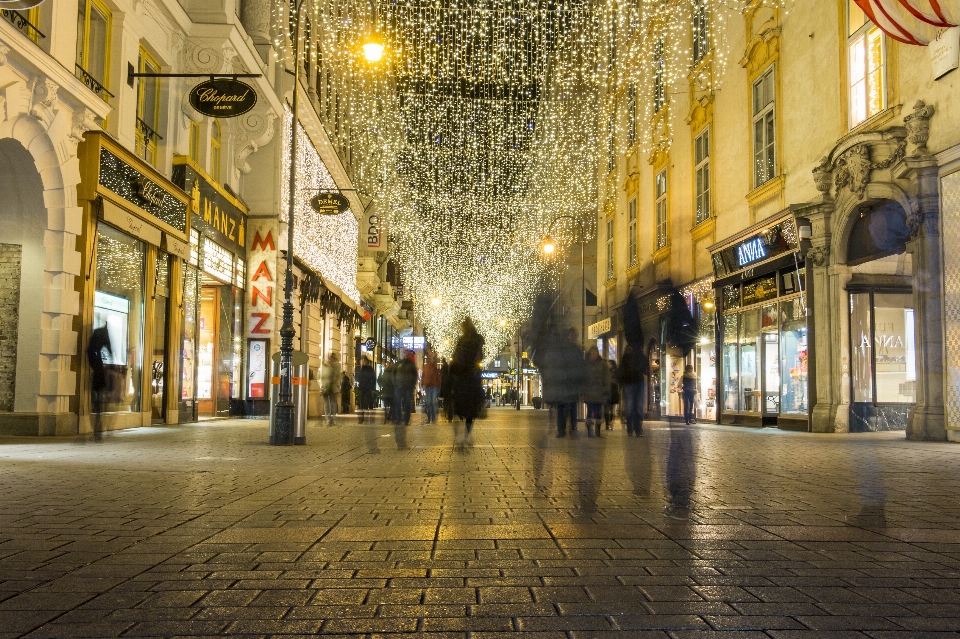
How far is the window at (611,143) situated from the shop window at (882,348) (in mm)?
20291

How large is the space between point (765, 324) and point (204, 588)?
20.0m

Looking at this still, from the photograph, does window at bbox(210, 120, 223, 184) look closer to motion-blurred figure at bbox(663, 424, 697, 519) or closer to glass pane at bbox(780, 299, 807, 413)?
glass pane at bbox(780, 299, 807, 413)

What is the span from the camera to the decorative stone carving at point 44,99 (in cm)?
1406

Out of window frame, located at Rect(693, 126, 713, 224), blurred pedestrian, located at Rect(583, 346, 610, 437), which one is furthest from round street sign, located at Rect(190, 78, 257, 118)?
window frame, located at Rect(693, 126, 713, 224)

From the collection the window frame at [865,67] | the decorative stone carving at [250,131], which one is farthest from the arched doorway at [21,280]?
the window frame at [865,67]

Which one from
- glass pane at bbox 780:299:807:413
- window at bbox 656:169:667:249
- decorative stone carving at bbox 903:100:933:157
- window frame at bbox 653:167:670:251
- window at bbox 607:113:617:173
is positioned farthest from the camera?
window at bbox 607:113:617:173

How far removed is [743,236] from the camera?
22.6 meters

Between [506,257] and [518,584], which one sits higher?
[506,257]

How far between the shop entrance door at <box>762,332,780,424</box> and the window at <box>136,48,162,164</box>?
50.2ft

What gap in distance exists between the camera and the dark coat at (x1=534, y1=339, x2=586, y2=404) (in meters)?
12.4

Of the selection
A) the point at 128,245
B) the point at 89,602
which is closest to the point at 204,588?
the point at 89,602

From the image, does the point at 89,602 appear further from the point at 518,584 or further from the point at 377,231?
the point at 377,231

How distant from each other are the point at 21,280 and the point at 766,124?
56.2 feet

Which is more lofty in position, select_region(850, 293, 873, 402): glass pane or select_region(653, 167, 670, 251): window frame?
select_region(653, 167, 670, 251): window frame
